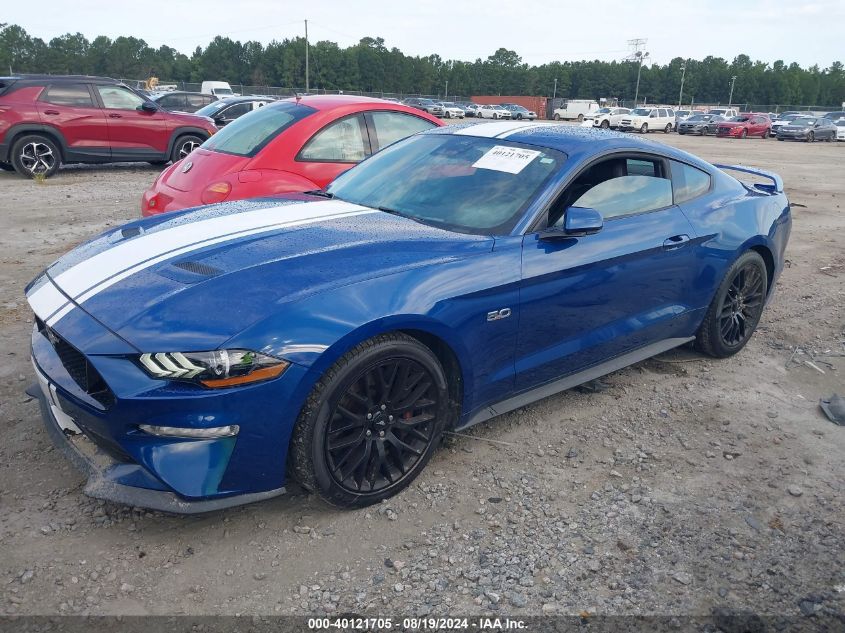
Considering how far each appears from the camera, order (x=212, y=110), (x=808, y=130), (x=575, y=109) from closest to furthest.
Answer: (x=212, y=110), (x=808, y=130), (x=575, y=109)

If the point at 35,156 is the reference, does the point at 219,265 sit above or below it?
above

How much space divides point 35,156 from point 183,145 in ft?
8.21

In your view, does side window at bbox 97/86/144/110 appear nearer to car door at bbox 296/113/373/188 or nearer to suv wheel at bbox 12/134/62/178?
suv wheel at bbox 12/134/62/178

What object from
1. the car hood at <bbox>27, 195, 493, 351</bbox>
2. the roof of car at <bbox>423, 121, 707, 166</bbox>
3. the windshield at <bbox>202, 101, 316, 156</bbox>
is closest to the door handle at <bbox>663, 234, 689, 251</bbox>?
the roof of car at <bbox>423, 121, 707, 166</bbox>

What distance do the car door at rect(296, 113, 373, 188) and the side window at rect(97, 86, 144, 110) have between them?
314 inches

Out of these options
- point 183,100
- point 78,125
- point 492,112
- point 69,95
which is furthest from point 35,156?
point 492,112

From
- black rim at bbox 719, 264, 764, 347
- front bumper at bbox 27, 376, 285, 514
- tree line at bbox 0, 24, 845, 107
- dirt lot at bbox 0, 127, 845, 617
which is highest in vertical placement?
tree line at bbox 0, 24, 845, 107

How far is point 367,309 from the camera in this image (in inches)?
105

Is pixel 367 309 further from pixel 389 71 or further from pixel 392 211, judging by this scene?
pixel 389 71

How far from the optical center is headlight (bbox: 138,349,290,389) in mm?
2400

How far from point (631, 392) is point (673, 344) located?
0.45m

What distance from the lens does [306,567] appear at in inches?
102

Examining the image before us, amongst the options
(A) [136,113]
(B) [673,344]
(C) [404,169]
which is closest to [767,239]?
(B) [673,344]

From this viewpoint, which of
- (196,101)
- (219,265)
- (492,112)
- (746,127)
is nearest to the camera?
(219,265)
